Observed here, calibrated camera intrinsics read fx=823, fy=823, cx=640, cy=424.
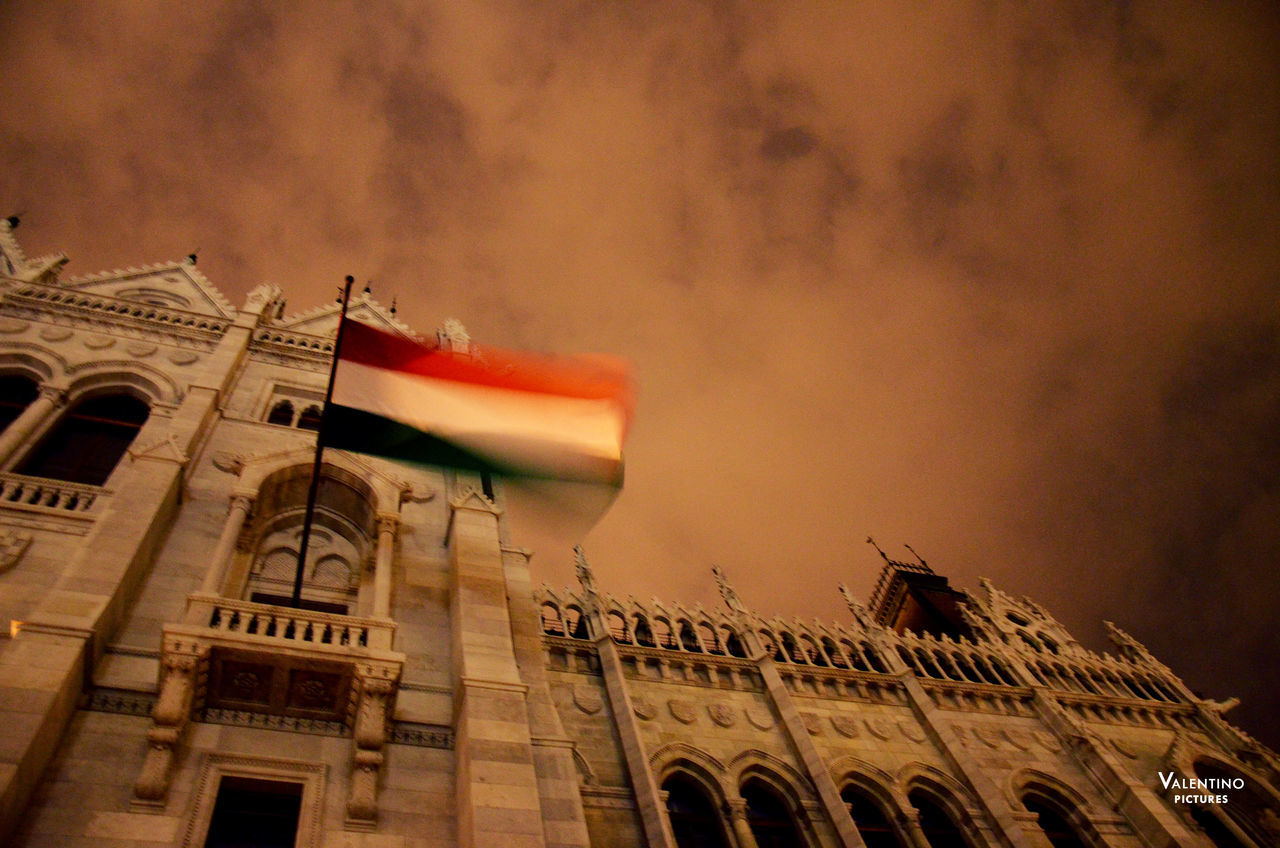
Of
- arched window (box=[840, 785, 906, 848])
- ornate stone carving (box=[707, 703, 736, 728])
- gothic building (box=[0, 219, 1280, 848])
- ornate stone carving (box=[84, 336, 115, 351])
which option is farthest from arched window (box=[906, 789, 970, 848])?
ornate stone carving (box=[84, 336, 115, 351])

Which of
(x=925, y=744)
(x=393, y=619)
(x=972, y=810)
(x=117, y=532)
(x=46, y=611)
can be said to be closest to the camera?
(x=46, y=611)

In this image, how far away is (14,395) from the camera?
782 inches

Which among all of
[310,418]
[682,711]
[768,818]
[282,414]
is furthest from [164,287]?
[768,818]

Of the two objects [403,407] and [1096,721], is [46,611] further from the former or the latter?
[1096,721]

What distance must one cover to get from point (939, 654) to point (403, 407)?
1863 cm

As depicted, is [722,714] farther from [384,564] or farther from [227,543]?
[227,543]

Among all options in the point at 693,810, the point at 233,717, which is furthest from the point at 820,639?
the point at 233,717

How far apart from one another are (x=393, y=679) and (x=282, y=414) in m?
10.9

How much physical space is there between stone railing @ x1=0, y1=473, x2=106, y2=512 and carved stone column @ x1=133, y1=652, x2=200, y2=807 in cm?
547

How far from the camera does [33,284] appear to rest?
2255cm

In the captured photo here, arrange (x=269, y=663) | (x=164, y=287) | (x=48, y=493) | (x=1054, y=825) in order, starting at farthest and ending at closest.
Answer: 1. (x=164, y=287)
2. (x=1054, y=825)
3. (x=48, y=493)
4. (x=269, y=663)

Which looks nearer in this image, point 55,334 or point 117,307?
point 55,334

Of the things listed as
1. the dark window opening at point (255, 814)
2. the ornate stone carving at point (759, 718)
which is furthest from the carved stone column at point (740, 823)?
the dark window opening at point (255, 814)

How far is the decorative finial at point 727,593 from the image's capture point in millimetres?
22922
